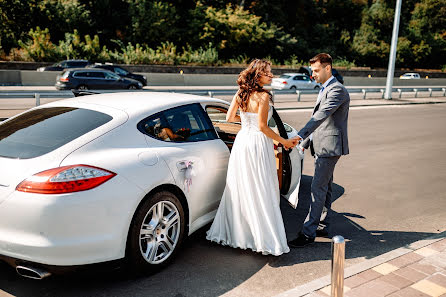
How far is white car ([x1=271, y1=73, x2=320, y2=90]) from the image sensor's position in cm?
3061

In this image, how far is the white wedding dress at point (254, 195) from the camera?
4070mm

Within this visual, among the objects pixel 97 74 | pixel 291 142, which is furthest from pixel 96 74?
pixel 291 142

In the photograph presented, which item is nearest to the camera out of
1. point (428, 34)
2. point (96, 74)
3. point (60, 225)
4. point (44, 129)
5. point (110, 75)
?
point (60, 225)

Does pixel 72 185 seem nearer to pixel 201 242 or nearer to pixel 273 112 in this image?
pixel 201 242

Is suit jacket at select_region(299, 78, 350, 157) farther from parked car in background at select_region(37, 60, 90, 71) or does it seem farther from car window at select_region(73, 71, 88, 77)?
parked car in background at select_region(37, 60, 90, 71)

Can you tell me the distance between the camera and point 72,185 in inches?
122

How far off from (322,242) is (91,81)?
2066cm

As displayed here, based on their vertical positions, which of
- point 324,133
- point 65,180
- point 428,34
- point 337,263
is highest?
point 428,34

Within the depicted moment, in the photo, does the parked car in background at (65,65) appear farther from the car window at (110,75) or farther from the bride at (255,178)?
the bride at (255,178)

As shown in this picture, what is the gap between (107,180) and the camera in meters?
3.23

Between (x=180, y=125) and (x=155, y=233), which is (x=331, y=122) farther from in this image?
(x=155, y=233)

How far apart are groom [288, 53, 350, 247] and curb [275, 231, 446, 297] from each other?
0.69 m

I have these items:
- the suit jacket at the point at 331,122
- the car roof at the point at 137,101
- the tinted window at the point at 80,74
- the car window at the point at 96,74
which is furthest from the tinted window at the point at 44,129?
the car window at the point at 96,74

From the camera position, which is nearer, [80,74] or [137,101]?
[137,101]
